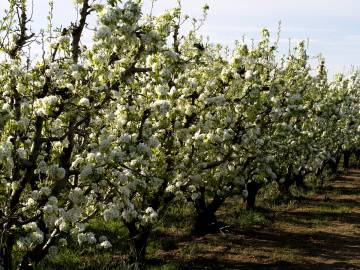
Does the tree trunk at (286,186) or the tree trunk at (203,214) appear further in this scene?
the tree trunk at (286,186)

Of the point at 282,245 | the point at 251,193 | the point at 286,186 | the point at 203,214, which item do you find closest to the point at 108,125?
the point at 203,214

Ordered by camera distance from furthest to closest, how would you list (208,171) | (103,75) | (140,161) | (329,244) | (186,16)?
(329,244)
(208,171)
(186,16)
(140,161)
(103,75)

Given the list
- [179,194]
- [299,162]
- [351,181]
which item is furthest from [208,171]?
[351,181]

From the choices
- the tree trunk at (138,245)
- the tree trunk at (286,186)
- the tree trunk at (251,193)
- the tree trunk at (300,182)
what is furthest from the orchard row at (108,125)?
the tree trunk at (300,182)

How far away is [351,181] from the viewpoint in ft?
108

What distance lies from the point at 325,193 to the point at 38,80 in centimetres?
2162

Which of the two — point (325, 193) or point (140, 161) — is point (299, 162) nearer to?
point (325, 193)

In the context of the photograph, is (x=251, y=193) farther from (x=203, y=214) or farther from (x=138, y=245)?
(x=138, y=245)

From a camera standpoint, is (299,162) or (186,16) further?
(299,162)

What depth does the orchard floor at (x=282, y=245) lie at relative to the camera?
14.4 metres

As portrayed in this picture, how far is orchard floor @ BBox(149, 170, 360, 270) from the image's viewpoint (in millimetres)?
14398

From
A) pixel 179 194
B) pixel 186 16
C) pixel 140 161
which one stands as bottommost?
pixel 179 194

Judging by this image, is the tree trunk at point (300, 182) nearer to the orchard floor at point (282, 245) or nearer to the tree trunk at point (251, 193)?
the orchard floor at point (282, 245)

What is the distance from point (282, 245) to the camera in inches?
651
